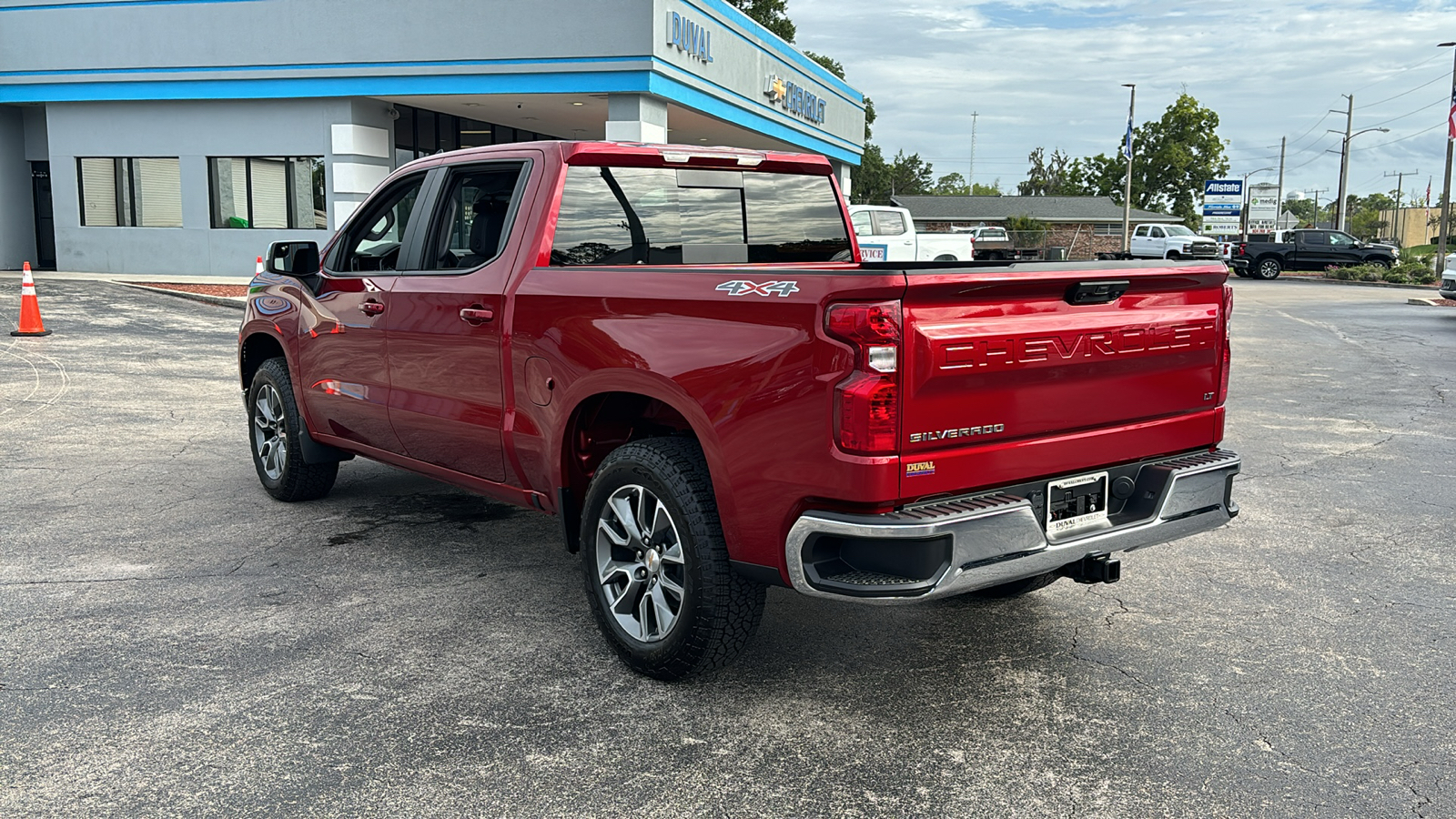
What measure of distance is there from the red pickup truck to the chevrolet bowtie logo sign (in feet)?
89.9

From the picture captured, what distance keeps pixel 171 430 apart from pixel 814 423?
728cm

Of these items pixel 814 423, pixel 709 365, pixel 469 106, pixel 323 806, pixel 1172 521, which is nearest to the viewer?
pixel 323 806

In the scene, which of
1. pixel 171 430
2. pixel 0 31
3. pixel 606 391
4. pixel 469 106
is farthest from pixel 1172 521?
pixel 0 31

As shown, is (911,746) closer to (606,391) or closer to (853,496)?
(853,496)

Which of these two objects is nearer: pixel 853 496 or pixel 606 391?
pixel 853 496

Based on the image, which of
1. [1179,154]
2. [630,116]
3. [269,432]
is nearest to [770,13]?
[1179,154]

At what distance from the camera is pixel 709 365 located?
3908 mm

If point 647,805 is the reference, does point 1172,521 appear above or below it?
above

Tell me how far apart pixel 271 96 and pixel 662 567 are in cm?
2474

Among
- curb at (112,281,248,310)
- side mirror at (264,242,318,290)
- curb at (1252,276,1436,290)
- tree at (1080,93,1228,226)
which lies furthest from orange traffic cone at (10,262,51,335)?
tree at (1080,93,1228,226)

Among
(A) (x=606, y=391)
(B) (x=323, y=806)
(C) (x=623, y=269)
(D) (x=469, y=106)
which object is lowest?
(B) (x=323, y=806)

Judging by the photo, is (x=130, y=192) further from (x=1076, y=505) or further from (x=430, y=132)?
(x=1076, y=505)

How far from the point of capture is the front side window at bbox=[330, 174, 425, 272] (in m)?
5.76

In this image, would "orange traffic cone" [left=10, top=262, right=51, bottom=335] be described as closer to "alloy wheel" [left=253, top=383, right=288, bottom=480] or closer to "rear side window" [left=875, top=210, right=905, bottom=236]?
"alloy wheel" [left=253, top=383, right=288, bottom=480]
